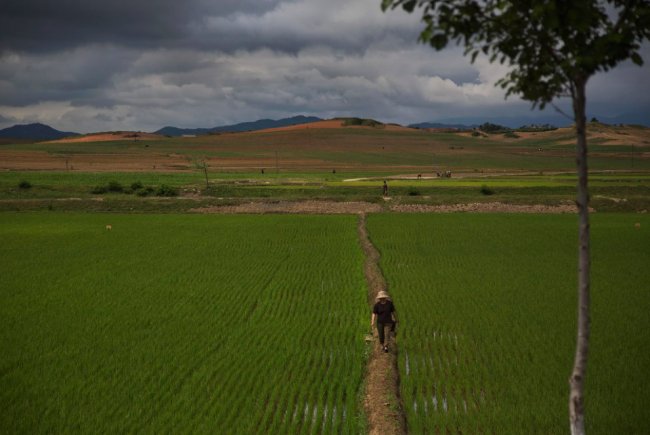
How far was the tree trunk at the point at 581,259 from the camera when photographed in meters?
5.23

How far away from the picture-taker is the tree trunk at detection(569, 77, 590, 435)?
5227 millimetres

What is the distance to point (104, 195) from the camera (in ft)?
162

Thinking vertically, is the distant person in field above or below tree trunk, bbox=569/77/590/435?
below

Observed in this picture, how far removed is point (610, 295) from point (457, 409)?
913cm

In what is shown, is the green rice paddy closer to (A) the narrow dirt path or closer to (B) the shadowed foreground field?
(B) the shadowed foreground field

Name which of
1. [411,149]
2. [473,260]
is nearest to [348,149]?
[411,149]

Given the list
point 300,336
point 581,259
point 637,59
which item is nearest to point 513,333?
point 300,336

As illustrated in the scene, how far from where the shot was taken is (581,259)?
18.0 ft

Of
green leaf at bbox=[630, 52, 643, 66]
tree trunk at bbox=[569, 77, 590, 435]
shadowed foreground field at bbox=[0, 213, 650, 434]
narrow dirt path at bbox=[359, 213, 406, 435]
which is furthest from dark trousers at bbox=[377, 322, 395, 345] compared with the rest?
green leaf at bbox=[630, 52, 643, 66]

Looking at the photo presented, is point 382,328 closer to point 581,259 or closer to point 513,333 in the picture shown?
point 513,333

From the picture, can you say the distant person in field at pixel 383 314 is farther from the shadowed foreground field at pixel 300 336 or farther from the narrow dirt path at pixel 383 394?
the shadowed foreground field at pixel 300 336

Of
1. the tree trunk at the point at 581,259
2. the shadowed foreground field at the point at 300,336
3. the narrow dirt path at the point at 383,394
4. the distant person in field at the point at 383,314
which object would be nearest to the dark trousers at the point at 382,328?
the distant person in field at the point at 383,314

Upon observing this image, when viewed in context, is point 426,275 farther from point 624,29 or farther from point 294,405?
point 624,29

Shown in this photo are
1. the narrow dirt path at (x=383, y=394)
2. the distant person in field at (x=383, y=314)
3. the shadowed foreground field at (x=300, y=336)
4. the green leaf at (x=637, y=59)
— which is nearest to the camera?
the green leaf at (x=637, y=59)
